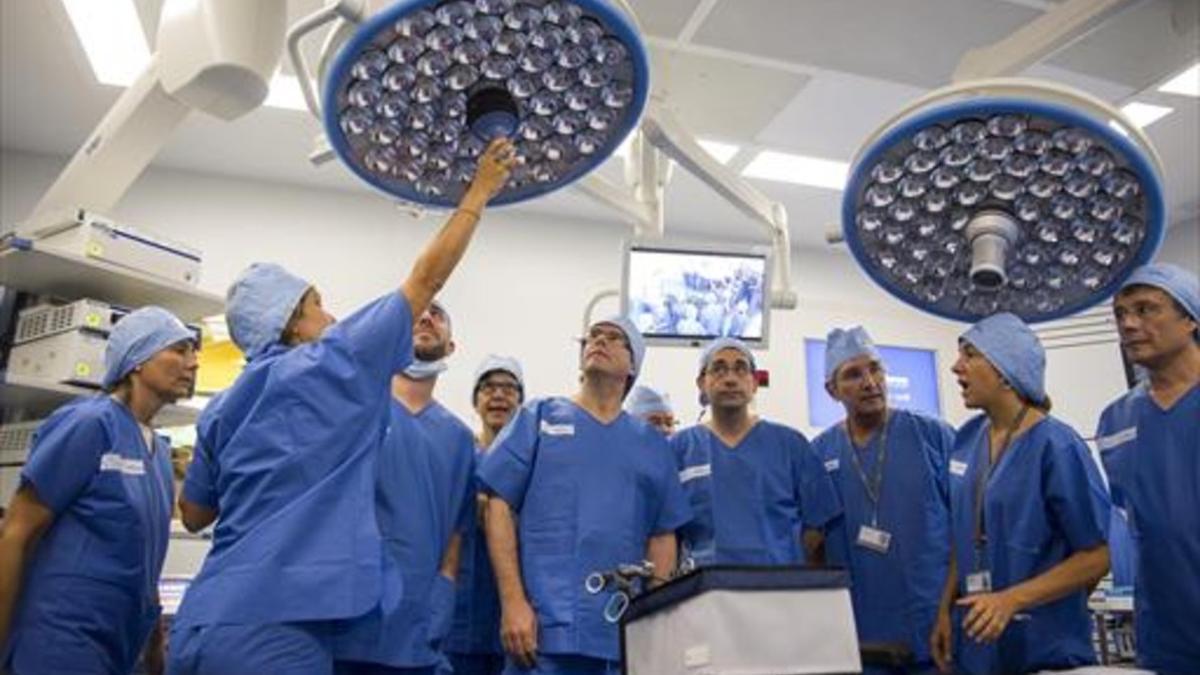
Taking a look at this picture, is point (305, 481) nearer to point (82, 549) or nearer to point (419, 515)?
point (419, 515)

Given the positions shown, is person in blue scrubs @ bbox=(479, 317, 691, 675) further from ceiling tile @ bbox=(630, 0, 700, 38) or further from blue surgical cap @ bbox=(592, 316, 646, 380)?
ceiling tile @ bbox=(630, 0, 700, 38)

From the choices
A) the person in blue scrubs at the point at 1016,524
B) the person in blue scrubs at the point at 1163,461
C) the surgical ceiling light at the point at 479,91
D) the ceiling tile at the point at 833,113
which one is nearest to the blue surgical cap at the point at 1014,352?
the person in blue scrubs at the point at 1016,524

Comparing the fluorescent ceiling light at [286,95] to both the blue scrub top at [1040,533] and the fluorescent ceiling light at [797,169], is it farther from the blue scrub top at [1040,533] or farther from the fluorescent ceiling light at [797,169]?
the blue scrub top at [1040,533]

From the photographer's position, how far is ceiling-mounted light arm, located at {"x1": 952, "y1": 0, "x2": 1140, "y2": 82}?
1512mm

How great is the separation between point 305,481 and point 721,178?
122 centimetres

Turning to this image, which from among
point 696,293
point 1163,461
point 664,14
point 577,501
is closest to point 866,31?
point 664,14

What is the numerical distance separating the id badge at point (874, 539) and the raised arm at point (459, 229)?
1461mm

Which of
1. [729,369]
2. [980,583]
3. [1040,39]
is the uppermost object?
[1040,39]

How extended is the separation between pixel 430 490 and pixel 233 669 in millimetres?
783

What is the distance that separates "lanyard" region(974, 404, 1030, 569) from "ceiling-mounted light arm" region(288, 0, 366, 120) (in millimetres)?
1594

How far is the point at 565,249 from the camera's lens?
212 inches

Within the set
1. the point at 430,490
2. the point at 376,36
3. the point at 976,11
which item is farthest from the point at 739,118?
the point at 376,36

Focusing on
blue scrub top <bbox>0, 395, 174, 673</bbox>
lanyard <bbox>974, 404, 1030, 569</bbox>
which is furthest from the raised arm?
lanyard <bbox>974, 404, 1030, 569</bbox>

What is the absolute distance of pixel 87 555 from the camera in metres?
2.14
